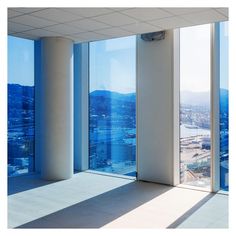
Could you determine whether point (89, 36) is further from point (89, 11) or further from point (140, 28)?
point (89, 11)

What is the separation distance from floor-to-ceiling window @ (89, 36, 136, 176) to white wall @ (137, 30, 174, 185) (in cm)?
30

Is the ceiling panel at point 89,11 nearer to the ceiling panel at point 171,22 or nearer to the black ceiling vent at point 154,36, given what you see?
the ceiling panel at point 171,22

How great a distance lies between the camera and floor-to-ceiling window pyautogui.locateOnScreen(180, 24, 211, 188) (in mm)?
5160

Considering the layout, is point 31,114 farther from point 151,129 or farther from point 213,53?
point 213,53

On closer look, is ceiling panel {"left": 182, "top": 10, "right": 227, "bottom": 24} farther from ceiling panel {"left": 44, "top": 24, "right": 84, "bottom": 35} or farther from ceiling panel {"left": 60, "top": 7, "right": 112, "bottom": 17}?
ceiling panel {"left": 44, "top": 24, "right": 84, "bottom": 35}

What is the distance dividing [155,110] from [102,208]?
2144mm

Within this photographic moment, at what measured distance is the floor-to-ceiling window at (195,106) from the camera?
5.16 metres

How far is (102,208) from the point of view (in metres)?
4.23

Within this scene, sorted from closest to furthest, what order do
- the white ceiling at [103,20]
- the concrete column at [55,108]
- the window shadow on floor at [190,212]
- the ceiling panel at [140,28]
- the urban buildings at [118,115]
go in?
the window shadow on floor at [190,212] < the white ceiling at [103,20] < the urban buildings at [118,115] < the ceiling panel at [140,28] < the concrete column at [55,108]

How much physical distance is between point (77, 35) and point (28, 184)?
279 cm

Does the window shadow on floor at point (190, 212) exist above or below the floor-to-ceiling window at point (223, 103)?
below

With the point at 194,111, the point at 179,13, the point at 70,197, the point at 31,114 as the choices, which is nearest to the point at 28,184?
the point at 70,197

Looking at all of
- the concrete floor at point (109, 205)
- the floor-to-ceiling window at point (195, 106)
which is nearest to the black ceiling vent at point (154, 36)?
the floor-to-ceiling window at point (195, 106)

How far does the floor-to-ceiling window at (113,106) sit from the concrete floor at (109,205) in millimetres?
730
